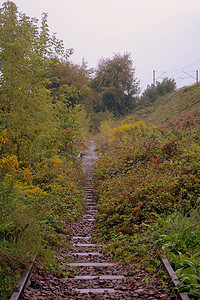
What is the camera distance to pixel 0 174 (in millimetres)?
6258

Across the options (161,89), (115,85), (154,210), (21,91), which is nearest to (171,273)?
(154,210)

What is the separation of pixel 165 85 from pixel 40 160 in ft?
123

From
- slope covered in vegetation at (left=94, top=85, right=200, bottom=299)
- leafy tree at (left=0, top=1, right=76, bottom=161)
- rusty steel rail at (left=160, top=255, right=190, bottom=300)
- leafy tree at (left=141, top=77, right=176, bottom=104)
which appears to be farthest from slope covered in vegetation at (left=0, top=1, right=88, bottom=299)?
leafy tree at (left=141, top=77, right=176, bottom=104)

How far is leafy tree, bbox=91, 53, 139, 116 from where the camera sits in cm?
4625

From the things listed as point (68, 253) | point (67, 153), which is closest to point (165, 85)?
point (67, 153)

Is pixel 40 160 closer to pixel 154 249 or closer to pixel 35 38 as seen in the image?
pixel 35 38

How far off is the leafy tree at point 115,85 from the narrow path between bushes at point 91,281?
135 ft

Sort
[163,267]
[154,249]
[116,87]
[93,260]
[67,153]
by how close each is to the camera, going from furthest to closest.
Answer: [116,87], [67,153], [93,260], [154,249], [163,267]

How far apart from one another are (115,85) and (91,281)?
43564 mm

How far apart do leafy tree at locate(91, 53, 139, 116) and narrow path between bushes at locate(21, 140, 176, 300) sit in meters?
41.0

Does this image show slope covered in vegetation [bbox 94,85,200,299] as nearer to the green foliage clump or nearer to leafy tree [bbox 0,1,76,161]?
the green foliage clump

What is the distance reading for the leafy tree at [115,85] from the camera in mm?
46250

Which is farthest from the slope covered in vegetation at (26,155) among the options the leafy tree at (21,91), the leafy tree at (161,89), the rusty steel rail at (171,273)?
the leafy tree at (161,89)

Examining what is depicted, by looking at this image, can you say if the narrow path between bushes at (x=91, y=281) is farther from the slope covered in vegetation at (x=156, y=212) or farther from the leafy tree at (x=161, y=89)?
the leafy tree at (x=161, y=89)
